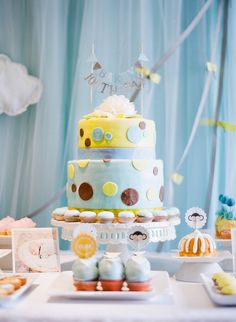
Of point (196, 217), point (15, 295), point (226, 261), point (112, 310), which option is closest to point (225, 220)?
point (226, 261)

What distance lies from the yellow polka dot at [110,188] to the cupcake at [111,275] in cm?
41

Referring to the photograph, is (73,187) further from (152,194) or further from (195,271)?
(195,271)

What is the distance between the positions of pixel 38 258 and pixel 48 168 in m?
0.70

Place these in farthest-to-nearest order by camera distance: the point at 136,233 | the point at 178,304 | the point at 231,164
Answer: the point at 231,164, the point at 136,233, the point at 178,304

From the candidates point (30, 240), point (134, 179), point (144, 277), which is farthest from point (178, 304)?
point (30, 240)

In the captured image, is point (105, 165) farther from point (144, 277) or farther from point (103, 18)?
point (103, 18)

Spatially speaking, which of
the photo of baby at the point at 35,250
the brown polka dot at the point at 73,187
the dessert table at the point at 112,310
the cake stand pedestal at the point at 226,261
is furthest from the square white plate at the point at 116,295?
the cake stand pedestal at the point at 226,261

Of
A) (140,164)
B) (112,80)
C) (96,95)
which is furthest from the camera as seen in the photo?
(96,95)

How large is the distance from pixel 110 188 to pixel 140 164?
137 mm

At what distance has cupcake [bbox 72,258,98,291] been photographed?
1.54m

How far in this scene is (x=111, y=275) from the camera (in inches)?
60.1

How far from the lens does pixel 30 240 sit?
2.00 metres

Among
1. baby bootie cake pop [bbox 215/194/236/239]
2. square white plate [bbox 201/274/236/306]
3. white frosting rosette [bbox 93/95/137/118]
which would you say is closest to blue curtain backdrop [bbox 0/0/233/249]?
baby bootie cake pop [bbox 215/194/236/239]

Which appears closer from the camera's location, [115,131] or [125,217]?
[125,217]
